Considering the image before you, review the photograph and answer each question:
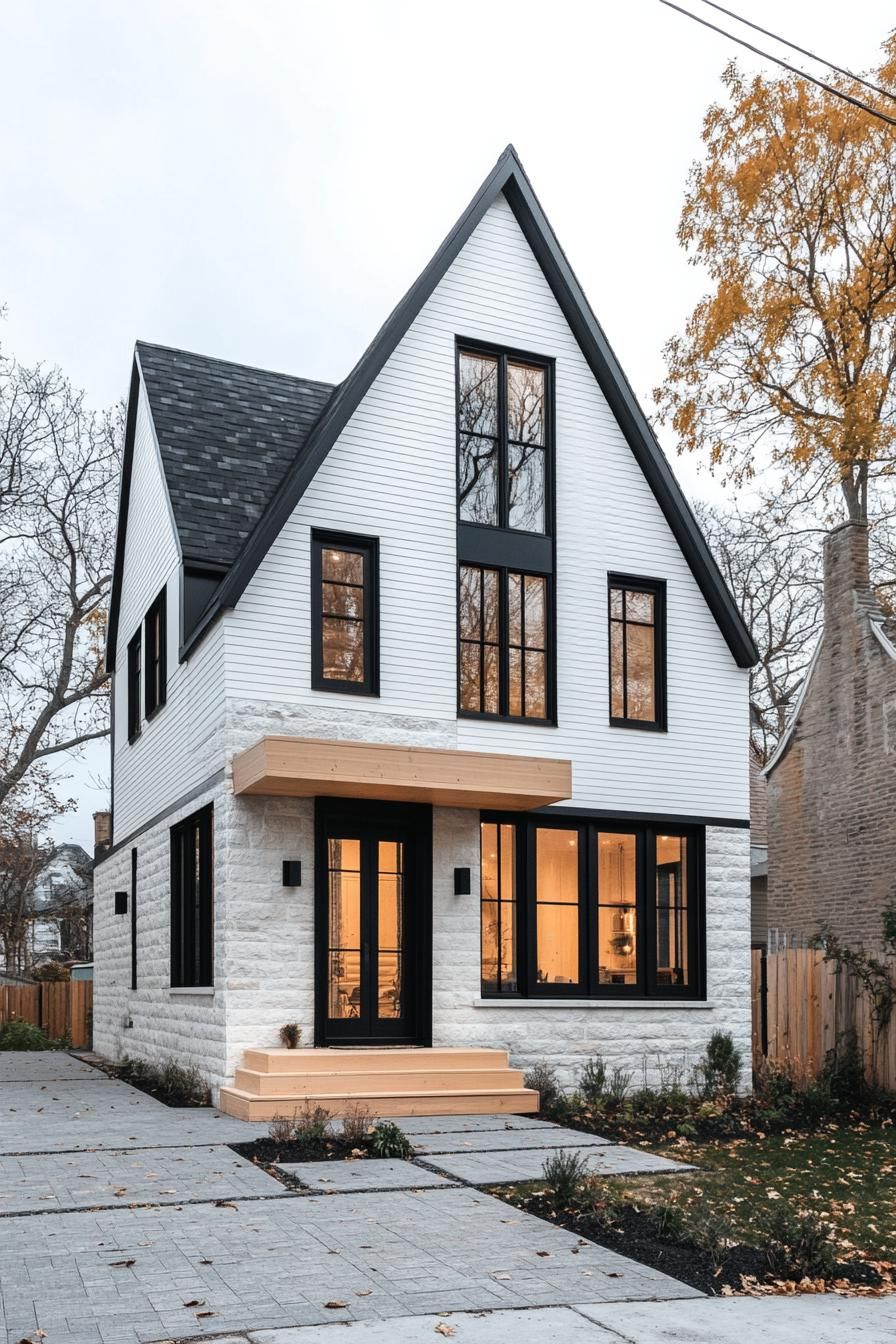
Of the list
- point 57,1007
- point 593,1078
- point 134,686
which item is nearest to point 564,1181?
point 593,1078

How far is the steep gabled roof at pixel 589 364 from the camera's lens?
14.0 m

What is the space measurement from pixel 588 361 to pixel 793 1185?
9.49 metres

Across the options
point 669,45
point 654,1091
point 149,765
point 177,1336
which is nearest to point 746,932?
point 654,1091

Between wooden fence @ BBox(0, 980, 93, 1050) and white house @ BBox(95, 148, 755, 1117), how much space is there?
6200mm

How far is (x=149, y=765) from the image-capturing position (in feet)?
58.2

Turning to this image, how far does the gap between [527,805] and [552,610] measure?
7.76 feet

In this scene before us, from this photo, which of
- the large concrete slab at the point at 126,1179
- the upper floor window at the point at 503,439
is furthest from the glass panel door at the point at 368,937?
the upper floor window at the point at 503,439

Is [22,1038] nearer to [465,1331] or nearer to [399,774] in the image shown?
[399,774]

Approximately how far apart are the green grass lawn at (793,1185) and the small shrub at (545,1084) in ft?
5.77

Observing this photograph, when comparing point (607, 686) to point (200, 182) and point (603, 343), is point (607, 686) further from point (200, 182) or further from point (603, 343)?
point (200, 182)

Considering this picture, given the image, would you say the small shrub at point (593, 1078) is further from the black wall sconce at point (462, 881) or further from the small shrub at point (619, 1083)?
the black wall sconce at point (462, 881)

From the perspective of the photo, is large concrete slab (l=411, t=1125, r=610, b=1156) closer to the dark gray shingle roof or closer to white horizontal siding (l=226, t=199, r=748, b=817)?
white horizontal siding (l=226, t=199, r=748, b=817)

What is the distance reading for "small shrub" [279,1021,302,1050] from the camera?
13.1 m

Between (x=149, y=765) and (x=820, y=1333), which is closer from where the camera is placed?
Result: (x=820, y=1333)
